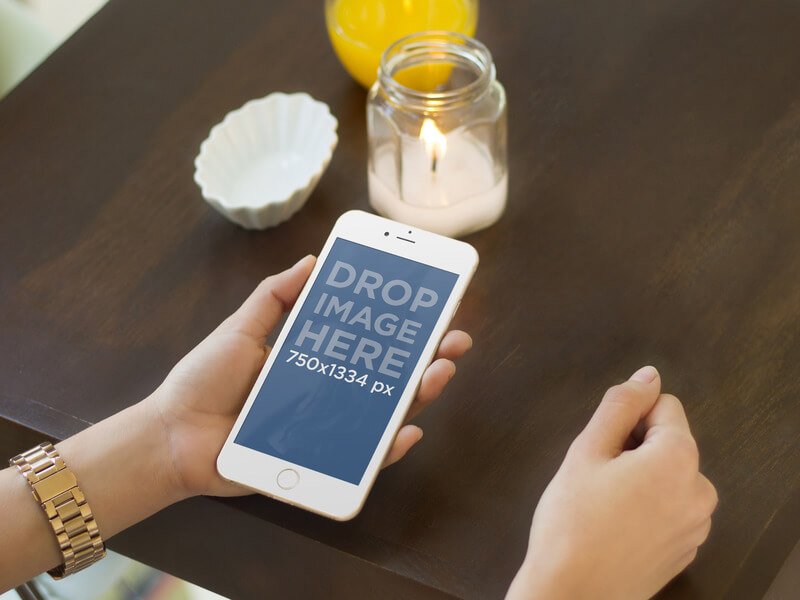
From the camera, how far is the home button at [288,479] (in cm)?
57

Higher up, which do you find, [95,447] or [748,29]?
[748,29]

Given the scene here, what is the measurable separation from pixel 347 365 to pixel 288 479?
0.09 metres

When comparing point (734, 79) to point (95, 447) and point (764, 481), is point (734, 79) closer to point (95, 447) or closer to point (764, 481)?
point (764, 481)

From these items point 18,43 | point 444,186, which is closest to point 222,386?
point 444,186

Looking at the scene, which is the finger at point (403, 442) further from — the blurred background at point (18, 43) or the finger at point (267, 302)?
the blurred background at point (18, 43)

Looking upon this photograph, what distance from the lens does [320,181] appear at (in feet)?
2.56

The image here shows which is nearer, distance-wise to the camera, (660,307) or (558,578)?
(558,578)

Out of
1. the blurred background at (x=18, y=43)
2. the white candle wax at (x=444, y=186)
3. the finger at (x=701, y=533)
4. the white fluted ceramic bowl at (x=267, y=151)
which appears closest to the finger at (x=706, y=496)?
the finger at (x=701, y=533)

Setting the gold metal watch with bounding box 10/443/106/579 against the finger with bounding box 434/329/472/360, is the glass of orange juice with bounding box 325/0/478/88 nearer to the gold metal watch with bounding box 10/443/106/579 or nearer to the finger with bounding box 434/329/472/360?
the finger with bounding box 434/329/472/360

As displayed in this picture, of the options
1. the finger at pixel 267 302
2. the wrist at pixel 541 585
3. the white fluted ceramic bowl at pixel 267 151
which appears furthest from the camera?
the white fluted ceramic bowl at pixel 267 151

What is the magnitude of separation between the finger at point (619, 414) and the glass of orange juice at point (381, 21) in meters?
0.37

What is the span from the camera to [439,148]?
704 mm

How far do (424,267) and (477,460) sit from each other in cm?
14

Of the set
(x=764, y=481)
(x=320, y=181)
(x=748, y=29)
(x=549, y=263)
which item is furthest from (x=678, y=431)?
(x=748, y=29)
